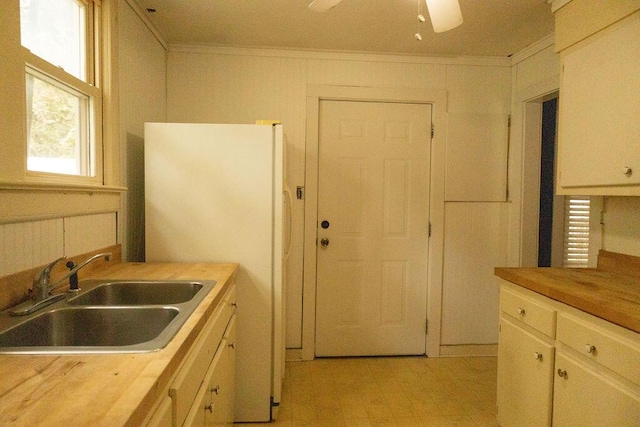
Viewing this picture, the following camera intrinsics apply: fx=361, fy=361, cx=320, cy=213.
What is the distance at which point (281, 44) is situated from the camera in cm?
268

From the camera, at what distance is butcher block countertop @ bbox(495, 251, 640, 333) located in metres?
1.27

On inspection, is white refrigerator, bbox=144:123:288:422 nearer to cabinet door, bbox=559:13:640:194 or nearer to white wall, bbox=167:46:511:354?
white wall, bbox=167:46:511:354

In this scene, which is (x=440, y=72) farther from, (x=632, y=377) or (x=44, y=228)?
(x=44, y=228)

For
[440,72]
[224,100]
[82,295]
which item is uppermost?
[440,72]

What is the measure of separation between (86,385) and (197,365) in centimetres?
41


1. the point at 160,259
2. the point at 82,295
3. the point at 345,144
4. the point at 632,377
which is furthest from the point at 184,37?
the point at 632,377

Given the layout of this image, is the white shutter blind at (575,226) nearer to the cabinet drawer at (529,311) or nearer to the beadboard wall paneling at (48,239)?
the cabinet drawer at (529,311)

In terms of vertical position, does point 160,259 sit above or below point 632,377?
above

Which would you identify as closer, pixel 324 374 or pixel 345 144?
pixel 324 374

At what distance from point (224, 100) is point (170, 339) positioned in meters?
2.18

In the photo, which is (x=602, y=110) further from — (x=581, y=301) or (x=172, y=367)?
(x=172, y=367)

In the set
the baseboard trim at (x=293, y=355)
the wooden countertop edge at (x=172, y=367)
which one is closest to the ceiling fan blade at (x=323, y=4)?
the wooden countertop edge at (x=172, y=367)

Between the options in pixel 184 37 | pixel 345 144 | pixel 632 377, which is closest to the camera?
pixel 632 377

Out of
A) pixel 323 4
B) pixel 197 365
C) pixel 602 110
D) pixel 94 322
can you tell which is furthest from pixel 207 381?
pixel 602 110
